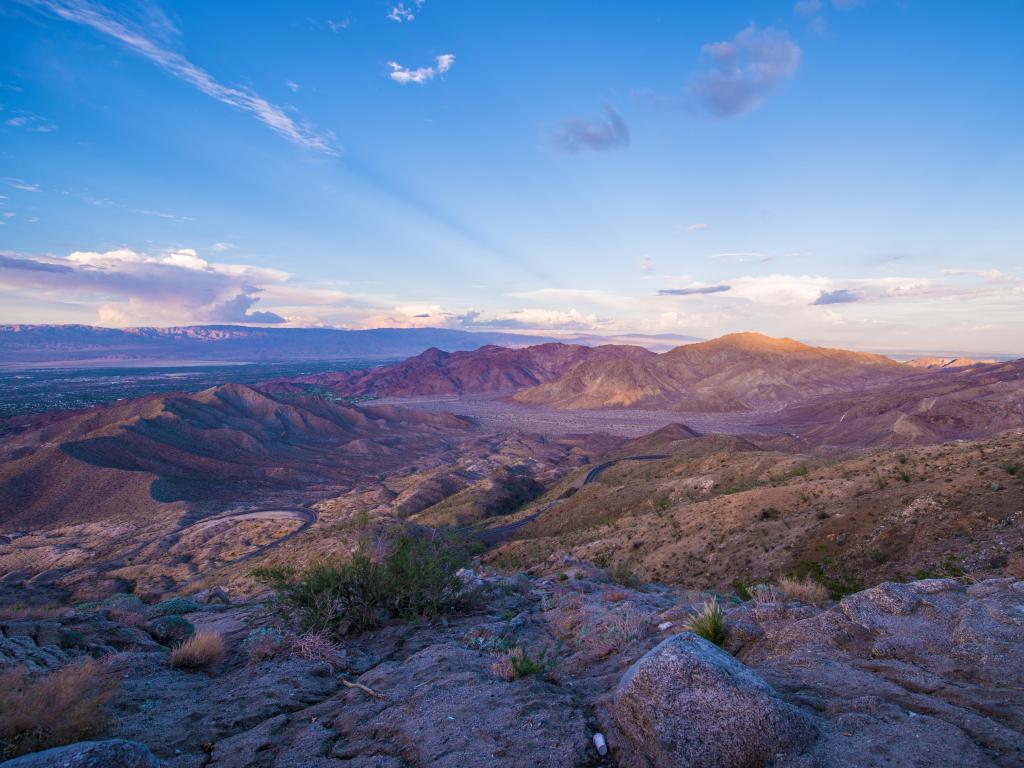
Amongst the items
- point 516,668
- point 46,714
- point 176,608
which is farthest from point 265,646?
point 176,608

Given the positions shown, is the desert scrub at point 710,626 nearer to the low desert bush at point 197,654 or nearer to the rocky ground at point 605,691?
the rocky ground at point 605,691

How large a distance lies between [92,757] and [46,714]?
1.53 m

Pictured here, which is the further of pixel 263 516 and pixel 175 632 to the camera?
pixel 263 516

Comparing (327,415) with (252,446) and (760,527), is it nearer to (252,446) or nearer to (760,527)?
(252,446)

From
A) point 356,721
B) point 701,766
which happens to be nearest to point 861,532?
point 701,766

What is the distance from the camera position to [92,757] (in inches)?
134

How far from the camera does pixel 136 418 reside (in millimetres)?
70562

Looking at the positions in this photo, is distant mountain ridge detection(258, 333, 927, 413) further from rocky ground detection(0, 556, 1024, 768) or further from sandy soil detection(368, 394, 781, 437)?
rocky ground detection(0, 556, 1024, 768)

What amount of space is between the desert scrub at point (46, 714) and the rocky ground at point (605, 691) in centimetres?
57

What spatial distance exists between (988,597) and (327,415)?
107 m

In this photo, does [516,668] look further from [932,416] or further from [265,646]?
[932,416]

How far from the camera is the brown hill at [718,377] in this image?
14988 centimetres

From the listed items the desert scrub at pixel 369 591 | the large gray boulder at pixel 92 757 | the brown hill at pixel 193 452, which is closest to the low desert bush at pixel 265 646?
the desert scrub at pixel 369 591

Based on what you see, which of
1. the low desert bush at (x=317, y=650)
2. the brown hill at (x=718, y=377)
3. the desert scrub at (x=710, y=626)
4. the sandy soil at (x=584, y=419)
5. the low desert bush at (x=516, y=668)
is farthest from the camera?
the brown hill at (x=718, y=377)
